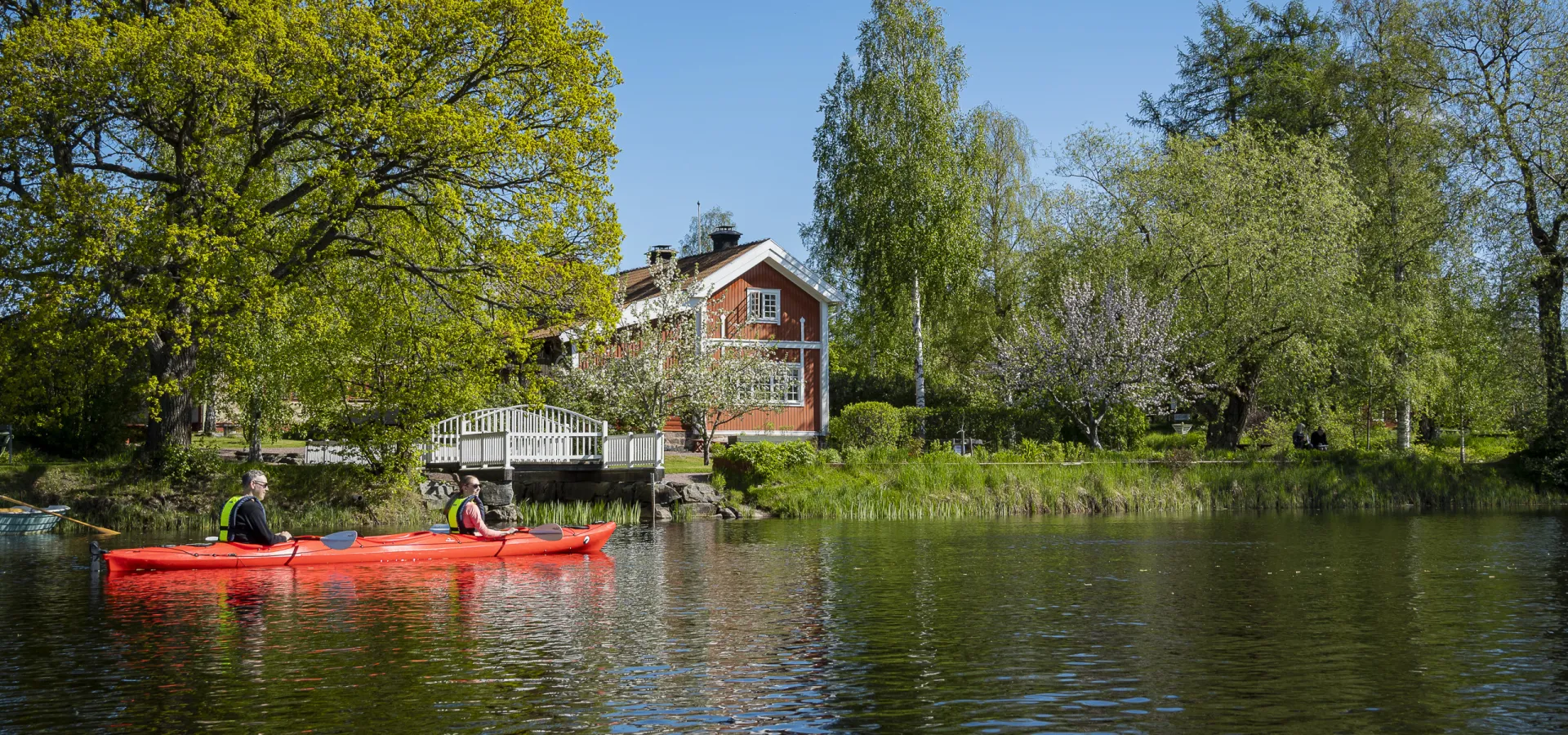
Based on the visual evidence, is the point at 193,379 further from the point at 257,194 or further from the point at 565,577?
the point at 565,577

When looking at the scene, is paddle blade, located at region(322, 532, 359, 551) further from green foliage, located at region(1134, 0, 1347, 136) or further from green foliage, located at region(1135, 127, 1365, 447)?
green foliage, located at region(1134, 0, 1347, 136)

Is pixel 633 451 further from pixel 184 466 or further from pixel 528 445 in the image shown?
pixel 184 466

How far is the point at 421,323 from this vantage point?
28156 mm

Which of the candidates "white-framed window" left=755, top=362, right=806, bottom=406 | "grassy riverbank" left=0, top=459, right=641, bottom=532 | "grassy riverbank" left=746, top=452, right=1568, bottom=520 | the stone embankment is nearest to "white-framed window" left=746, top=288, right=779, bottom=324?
"white-framed window" left=755, top=362, right=806, bottom=406

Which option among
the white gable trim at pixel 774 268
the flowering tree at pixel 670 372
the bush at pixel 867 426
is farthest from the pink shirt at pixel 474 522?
the white gable trim at pixel 774 268

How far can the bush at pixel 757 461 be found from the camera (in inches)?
1231

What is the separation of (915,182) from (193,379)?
78.7 ft

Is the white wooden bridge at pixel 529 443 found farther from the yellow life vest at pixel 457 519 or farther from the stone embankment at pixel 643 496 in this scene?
the yellow life vest at pixel 457 519

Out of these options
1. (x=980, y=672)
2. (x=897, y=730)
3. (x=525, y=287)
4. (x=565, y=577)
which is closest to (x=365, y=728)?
(x=897, y=730)

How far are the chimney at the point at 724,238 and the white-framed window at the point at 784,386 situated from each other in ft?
21.1

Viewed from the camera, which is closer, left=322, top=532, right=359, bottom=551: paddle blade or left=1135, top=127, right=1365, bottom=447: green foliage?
left=322, top=532, right=359, bottom=551: paddle blade

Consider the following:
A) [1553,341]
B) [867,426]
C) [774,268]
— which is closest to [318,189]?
[867,426]

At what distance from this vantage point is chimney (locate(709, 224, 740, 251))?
48.7 meters

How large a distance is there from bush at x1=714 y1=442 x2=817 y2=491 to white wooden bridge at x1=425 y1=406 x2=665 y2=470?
2397 millimetres
